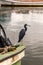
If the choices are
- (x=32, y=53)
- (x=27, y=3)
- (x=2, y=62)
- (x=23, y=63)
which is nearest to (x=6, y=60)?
(x=2, y=62)

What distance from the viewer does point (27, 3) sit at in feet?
206

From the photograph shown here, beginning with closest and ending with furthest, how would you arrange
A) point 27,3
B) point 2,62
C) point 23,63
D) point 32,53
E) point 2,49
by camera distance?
point 2,62, point 2,49, point 23,63, point 32,53, point 27,3

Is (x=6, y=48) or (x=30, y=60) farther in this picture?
(x=30, y=60)

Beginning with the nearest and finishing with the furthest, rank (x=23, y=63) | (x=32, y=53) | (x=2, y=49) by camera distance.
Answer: (x=2, y=49) → (x=23, y=63) → (x=32, y=53)

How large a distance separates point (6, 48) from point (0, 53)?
378mm

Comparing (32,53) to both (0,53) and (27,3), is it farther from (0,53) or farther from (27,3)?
(27,3)

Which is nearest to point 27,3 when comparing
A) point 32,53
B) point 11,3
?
point 11,3

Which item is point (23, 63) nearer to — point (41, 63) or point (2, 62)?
point (41, 63)

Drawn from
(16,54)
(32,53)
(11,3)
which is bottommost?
(11,3)

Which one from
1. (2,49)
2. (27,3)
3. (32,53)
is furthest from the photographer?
(27,3)

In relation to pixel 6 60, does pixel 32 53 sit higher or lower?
lower

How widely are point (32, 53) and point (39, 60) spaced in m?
1.28

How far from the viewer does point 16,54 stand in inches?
310

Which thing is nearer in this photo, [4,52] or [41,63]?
[4,52]
